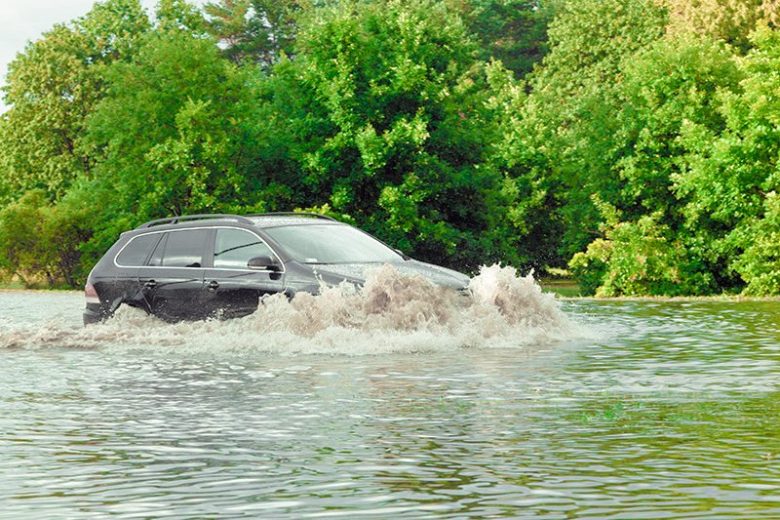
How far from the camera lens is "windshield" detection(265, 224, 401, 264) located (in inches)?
768

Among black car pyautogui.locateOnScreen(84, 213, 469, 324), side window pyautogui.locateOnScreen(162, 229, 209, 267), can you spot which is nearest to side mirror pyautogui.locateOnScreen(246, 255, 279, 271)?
Result: black car pyautogui.locateOnScreen(84, 213, 469, 324)

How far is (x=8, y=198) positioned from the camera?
71375 mm

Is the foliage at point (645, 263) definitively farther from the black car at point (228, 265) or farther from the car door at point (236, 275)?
the car door at point (236, 275)

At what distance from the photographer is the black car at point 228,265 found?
19.1 meters

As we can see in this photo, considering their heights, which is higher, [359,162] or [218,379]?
[359,162]

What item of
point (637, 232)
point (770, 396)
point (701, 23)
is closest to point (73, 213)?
point (637, 232)

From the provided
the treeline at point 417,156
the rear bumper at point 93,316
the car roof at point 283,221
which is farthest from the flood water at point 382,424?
the treeline at point 417,156

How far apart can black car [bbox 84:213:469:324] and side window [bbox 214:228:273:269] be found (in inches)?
0.5

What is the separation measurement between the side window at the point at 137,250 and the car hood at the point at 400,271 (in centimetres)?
281

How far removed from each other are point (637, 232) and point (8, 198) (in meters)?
32.8

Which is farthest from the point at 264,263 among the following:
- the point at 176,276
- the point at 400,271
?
the point at 400,271

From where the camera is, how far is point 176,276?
1991 centimetres

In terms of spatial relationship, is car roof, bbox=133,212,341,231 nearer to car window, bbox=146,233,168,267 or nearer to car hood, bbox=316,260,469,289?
car window, bbox=146,233,168,267

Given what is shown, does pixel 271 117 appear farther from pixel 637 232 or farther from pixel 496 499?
pixel 496 499
